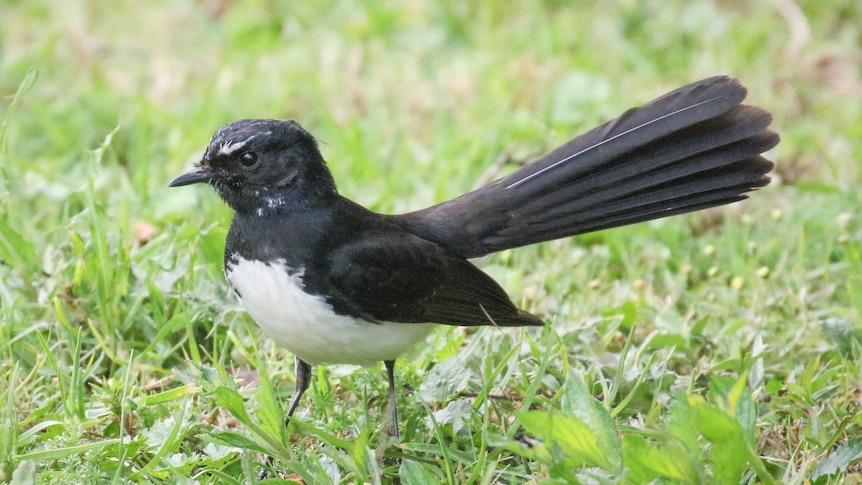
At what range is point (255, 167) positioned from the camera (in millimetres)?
4047

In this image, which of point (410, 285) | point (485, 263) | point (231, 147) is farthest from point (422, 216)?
point (231, 147)

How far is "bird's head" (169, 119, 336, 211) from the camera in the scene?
13.2ft

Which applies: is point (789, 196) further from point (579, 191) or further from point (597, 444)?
point (597, 444)

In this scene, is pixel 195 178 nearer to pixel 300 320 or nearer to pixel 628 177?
pixel 300 320

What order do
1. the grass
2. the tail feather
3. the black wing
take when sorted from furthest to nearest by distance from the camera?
the tail feather
the black wing
the grass

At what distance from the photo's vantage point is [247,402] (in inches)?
169

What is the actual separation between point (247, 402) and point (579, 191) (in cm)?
158

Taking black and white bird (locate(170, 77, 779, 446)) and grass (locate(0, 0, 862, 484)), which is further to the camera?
black and white bird (locate(170, 77, 779, 446))

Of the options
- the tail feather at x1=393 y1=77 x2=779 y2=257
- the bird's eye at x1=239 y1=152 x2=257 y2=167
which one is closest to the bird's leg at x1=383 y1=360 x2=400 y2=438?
the tail feather at x1=393 y1=77 x2=779 y2=257

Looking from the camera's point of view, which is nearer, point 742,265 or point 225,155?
point 225,155

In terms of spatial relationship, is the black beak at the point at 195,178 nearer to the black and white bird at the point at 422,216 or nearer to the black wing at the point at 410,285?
the black and white bird at the point at 422,216

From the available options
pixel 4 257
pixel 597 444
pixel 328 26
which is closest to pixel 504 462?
pixel 597 444

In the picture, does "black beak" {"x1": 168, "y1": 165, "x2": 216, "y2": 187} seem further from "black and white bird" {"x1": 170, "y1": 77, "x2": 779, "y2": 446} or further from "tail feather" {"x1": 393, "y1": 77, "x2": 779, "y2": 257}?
"tail feather" {"x1": 393, "y1": 77, "x2": 779, "y2": 257}

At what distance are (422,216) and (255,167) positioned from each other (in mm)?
836
